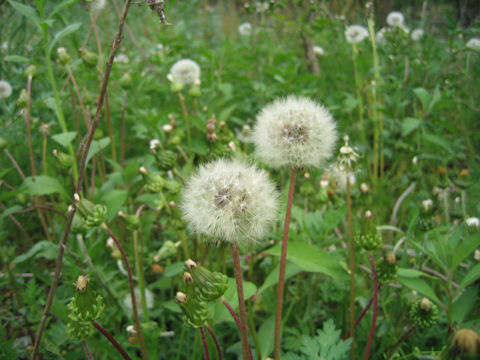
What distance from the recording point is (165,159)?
154 centimetres

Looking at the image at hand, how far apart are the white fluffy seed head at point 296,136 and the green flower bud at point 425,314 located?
22.4 inches

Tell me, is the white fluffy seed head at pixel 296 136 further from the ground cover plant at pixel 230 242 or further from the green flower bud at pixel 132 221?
the green flower bud at pixel 132 221

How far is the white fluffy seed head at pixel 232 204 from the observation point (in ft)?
3.30

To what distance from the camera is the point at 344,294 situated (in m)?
1.62

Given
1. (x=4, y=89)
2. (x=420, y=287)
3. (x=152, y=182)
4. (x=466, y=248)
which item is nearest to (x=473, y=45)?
(x=466, y=248)

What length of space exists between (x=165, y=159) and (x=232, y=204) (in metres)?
0.61

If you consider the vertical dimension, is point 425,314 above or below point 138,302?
above

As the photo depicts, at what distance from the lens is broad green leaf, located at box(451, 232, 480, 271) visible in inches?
46.1

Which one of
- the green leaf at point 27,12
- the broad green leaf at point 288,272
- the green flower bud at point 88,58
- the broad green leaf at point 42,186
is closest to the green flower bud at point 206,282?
the broad green leaf at point 288,272

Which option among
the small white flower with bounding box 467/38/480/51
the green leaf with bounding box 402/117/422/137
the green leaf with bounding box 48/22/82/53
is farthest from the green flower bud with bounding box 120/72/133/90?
the small white flower with bounding box 467/38/480/51

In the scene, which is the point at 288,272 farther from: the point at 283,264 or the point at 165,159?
the point at 165,159

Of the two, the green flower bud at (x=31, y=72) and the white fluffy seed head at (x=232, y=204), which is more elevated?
the green flower bud at (x=31, y=72)

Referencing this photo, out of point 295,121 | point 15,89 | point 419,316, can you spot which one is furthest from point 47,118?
point 419,316

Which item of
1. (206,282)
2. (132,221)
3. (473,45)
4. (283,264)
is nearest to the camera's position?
(206,282)
